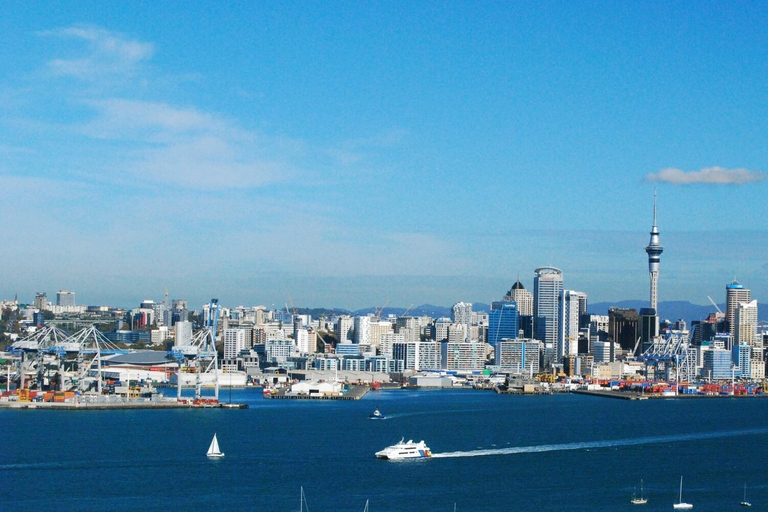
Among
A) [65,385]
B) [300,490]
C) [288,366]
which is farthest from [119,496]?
[288,366]

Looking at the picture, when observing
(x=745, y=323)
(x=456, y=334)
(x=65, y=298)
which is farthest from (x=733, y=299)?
(x=65, y=298)

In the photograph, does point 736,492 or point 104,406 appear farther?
point 104,406

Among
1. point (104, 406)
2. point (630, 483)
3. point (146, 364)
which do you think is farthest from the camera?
point (146, 364)

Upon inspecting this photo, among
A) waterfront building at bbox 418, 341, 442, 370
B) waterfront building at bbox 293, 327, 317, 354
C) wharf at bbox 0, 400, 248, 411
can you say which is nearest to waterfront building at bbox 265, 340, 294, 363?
waterfront building at bbox 293, 327, 317, 354

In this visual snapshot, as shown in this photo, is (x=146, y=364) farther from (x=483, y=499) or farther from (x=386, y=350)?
(x=483, y=499)

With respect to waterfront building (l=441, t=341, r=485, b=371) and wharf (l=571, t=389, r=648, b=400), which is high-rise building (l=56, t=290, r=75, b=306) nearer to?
waterfront building (l=441, t=341, r=485, b=371)

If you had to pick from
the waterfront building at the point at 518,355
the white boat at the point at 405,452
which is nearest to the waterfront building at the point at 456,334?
the waterfront building at the point at 518,355

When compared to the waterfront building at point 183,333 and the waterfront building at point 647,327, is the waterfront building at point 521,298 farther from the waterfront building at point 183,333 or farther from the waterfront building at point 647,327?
the waterfront building at point 183,333
